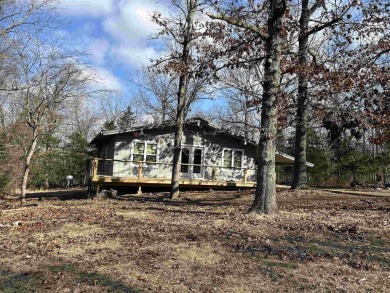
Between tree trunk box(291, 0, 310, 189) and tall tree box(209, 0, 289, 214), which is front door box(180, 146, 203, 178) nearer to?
tree trunk box(291, 0, 310, 189)

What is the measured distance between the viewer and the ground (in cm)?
475

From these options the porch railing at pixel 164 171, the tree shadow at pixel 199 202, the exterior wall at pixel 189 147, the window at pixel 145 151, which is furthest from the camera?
the window at pixel 145 151

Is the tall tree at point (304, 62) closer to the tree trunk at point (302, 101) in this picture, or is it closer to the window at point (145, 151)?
the tree trunk at point (302, 101)

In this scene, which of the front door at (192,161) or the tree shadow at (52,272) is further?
the front door at (192,161)

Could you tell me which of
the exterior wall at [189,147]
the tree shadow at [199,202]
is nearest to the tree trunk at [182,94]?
the tree shadow at [199,202]

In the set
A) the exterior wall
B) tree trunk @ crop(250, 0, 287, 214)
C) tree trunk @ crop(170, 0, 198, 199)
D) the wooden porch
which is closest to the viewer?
tree trunk @ crop(250, 0, 287, 214)

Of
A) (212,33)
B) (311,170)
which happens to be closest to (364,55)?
(212,33)

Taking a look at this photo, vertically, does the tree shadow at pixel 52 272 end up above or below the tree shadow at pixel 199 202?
below

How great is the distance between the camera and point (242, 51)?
37.1 feet

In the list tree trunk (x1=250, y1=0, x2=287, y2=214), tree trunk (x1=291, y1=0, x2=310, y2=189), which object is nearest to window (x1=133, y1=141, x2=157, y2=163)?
tree trunk (x1=291, y1=0, x2=310, y2=189)

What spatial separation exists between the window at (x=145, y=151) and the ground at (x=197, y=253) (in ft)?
37.9

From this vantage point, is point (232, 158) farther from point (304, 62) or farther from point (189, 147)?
point (304, 62)

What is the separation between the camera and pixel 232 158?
2336 centimetres

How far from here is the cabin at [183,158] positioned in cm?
2052
